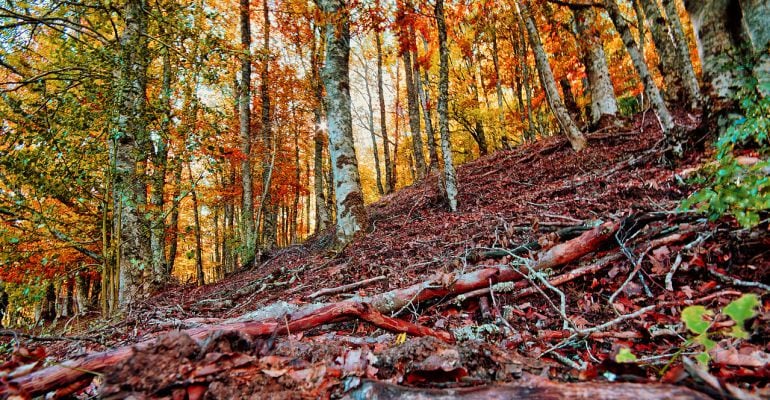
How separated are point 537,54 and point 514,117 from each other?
12.5 m

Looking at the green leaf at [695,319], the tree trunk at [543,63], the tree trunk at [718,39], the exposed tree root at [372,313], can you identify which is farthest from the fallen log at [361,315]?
the tree trunk at [543,63]

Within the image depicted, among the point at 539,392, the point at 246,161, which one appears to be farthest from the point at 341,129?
the point at 539,392

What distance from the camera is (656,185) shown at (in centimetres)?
420

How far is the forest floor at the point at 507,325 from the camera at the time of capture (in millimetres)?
1271

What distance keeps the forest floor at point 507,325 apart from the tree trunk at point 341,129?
127 centimetres

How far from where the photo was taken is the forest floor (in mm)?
1271

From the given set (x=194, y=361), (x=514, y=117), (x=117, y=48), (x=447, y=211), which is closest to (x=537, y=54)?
(x=447, y=211)

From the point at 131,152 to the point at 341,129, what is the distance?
3.55 m

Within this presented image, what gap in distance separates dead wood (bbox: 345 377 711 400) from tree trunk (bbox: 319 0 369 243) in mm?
5320

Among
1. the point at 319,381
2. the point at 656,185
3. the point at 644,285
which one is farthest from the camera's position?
the point at 656,185

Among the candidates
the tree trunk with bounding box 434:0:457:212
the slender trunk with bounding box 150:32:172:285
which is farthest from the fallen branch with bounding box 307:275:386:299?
the tree trunk with bounding box 434:0:457:212

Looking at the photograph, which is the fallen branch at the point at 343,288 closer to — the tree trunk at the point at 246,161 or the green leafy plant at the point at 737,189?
the green leafy plant at the point at 737,189

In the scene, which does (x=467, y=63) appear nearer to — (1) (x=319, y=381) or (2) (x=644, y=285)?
(2) (x=644, y=285)

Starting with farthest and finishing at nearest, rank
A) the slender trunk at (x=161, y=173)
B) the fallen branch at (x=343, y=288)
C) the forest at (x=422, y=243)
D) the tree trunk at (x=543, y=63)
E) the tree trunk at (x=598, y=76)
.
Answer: the tree trunk at (x=598, y=76) < the tree trunk at (x=543, y=63) < the slender trunk at (x=161, y=173) < the fallen branch at (x=343, y=288) < the forest at (x=422, y=243)
